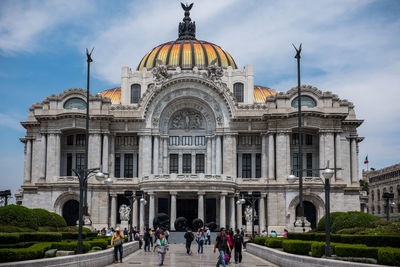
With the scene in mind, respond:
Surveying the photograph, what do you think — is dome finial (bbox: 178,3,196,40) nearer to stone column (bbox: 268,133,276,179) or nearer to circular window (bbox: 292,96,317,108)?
circular window (bbox: 292,96,317,108)

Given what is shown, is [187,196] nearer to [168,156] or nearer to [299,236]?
[168,156]

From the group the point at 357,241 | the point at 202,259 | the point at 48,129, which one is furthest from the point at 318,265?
the point at 48,129

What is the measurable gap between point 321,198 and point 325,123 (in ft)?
32.0

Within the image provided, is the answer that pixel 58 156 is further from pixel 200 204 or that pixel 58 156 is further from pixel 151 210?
pixel 200 204

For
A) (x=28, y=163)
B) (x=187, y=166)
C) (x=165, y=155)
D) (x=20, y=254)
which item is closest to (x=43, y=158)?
(x=28, y=163)

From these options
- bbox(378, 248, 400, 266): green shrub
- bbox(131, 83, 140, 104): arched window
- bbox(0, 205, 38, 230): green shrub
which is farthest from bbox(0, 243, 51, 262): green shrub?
bbox(131, 83, 140, 104): arched window

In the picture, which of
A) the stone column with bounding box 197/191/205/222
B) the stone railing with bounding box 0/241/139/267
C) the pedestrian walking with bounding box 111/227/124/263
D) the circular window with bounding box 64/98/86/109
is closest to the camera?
the stone railing with bounding box 0/241/139/267

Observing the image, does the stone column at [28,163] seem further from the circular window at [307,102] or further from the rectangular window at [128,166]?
the circular window at [307,102]

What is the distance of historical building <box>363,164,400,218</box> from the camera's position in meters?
104

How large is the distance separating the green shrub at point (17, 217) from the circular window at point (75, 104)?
32057mm

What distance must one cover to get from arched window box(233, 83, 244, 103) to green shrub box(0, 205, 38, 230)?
46.9m

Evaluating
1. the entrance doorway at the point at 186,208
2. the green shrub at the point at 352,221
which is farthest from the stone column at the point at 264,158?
the green shrub at the point at 352,221

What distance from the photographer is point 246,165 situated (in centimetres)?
7775

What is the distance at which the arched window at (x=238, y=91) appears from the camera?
85812 mm
